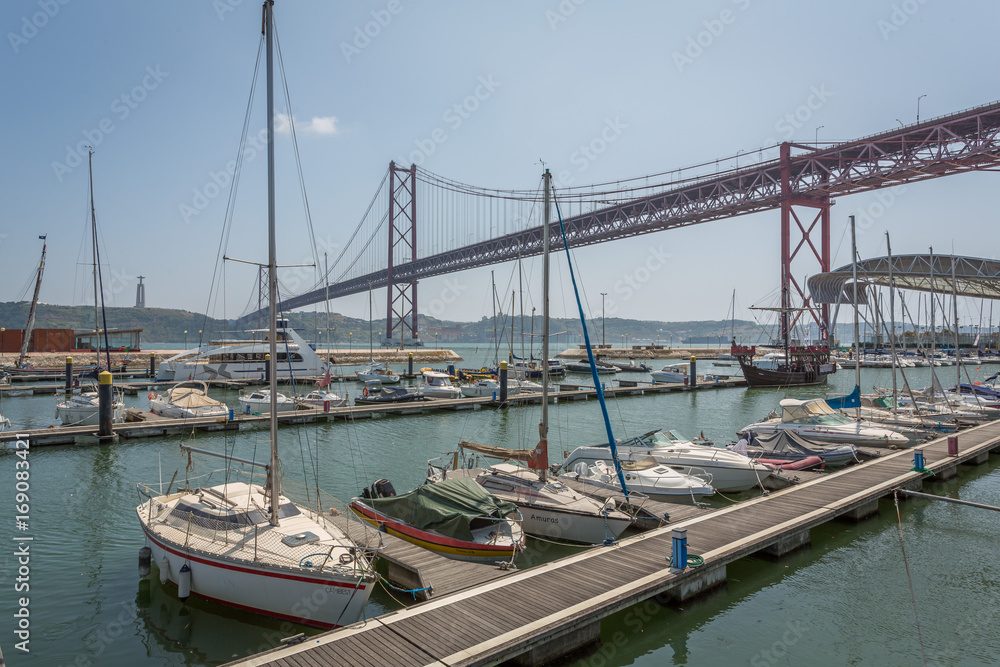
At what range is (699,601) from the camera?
986cm

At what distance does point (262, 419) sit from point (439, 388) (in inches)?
498

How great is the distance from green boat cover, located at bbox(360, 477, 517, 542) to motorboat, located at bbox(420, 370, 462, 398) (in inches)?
939

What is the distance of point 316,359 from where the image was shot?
157 feet

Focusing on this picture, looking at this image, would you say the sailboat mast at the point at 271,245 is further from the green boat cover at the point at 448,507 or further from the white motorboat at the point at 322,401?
the white motorboat at the point at 322,401

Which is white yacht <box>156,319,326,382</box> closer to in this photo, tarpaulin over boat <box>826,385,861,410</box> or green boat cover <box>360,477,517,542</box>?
green boat cover <box>360,477,517,542</box>

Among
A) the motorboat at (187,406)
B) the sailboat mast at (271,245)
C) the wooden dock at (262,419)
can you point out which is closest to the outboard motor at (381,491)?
the sailboat mast at (271,245)

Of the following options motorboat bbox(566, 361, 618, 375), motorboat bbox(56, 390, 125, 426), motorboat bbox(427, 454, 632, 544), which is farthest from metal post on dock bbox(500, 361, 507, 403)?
motorboat bbox(566, 361, 618, 375)

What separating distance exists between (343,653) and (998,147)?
5515cm

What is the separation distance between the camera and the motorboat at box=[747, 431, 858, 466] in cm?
1844

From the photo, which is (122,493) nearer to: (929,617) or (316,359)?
(929,617)

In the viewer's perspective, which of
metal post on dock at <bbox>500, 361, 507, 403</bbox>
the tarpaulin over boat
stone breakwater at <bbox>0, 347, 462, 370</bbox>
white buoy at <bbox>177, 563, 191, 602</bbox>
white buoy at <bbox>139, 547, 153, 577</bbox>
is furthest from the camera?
stone breakwater at <bbox>0, 347, 462, 370</bbox>

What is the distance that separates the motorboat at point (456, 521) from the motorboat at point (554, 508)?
0.67m

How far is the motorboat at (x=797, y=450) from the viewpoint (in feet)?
60.5

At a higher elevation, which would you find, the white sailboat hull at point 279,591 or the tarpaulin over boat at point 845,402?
the tarpaulin over boat at point 845,402
